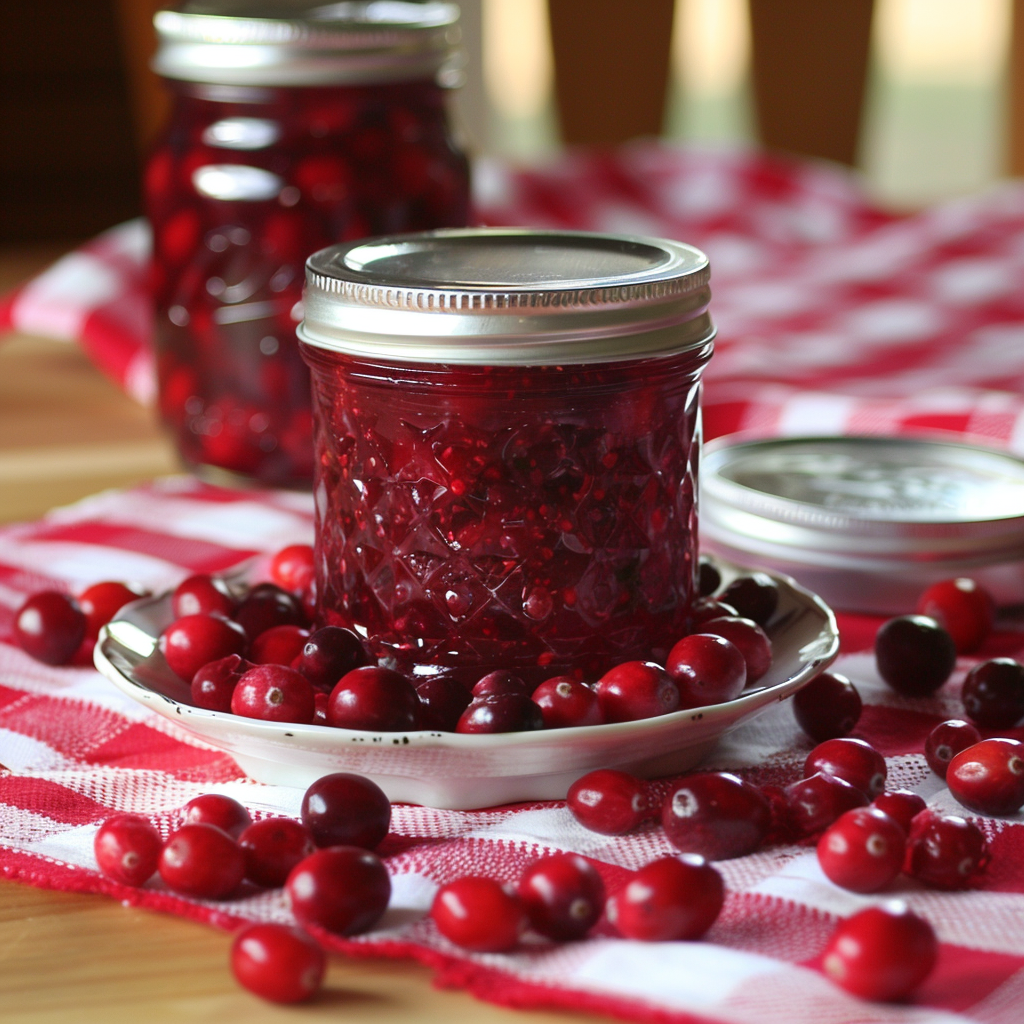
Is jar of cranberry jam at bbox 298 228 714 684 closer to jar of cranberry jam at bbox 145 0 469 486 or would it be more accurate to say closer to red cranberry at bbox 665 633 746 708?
red cranberry at bbox 665 633 746 708

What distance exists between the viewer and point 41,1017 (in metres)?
0.47

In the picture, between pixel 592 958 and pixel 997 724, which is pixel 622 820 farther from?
pixel 997 724

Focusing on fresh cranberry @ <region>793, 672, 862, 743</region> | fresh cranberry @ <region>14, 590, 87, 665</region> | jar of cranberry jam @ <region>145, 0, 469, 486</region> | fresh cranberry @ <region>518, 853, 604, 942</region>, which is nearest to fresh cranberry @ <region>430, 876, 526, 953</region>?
fresh cranberry @ <region>518, 853, 604, 942</region>

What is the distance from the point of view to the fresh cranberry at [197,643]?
0.65 meters

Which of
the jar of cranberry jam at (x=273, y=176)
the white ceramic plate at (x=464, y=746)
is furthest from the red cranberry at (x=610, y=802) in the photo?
the jar of cranberry jam at (x=273, y=176)

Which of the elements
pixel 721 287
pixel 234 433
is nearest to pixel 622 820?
pixel 234 433

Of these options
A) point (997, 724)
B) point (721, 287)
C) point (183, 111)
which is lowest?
point (721, 287)

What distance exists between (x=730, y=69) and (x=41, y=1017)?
17.4ft

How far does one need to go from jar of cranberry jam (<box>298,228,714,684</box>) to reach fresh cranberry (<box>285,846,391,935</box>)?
0.46 feet

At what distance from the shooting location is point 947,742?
2.07ft

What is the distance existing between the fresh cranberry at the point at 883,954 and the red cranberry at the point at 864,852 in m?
0.05

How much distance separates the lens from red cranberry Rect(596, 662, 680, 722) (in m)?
0.59

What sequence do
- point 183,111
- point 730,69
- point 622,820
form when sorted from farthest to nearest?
point 730,69, point 183,111, point 622,820

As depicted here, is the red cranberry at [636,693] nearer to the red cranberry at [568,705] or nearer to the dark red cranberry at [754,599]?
the red cranberry at [568,705]
